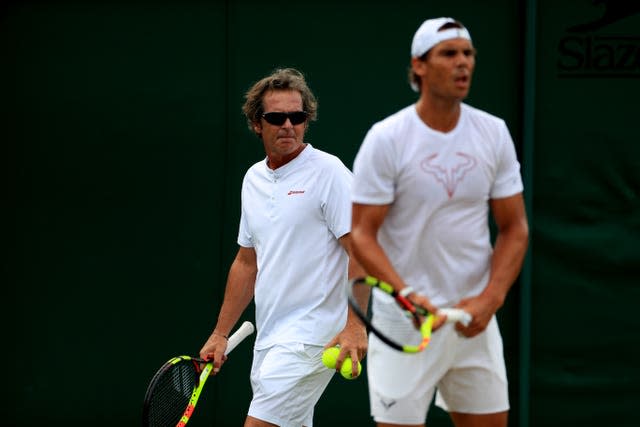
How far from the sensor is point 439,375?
4.61 meters

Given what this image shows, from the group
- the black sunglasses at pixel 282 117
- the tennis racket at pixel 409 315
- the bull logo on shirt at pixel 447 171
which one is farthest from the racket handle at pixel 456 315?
the black sunglasses at pixel 282 117

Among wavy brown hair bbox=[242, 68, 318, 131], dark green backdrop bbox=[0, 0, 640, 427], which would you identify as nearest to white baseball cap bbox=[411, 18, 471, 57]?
wavy brown hair bbox=[242, 68, 318, 131]

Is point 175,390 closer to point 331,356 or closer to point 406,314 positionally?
point 331,356

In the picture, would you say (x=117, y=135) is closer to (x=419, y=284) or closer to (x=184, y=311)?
(x=184, y=311)

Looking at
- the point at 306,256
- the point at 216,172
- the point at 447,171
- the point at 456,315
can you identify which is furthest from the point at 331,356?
the point at 216,172

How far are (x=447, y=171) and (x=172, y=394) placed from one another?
5.76ft

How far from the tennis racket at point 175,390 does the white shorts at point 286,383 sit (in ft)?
0.91

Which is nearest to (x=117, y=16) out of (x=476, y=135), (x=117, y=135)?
(x=117, y=135)

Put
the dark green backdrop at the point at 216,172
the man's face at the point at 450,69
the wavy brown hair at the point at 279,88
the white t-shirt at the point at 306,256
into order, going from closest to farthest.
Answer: the man's face at the point at 450,69
the white t-shirt at the point at 306,256
the wavy brown hair at the point at 279,88
the dark green backdrop at the point at 216,172

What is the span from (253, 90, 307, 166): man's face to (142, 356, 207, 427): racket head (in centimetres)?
94

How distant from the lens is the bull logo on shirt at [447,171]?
4473 millimetres

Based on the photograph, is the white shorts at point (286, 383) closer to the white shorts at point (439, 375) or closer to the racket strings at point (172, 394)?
the racket strings at point (172, 394)

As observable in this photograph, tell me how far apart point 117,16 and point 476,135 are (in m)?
3.28

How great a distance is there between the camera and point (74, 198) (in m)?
7.38
